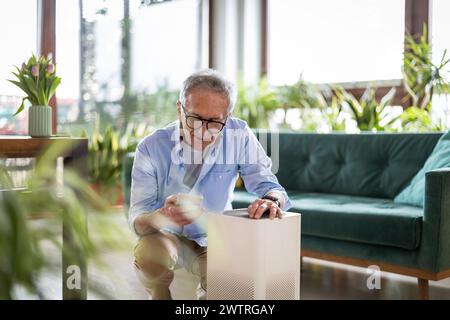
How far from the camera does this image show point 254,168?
1747mm

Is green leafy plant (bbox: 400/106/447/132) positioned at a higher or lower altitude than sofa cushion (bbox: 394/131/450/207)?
higher

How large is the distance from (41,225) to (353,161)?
2.93m

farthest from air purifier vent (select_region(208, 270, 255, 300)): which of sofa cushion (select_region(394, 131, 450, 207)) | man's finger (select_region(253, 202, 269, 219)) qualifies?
sofa cushion (select_region(394, 131, 450, 207))

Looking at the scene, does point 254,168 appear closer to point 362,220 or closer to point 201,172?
point 201,172

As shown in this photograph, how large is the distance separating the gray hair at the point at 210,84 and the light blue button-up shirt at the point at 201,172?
5.3 inches

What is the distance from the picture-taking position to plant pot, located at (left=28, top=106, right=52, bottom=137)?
2.41 metres

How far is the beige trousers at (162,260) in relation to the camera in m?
1.65

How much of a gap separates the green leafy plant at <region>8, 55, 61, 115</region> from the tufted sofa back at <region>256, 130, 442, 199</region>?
1.58m

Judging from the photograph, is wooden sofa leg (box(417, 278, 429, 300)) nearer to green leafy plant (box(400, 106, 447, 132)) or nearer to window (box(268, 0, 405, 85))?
green leafy plant (box(400, 106, 447, 132))

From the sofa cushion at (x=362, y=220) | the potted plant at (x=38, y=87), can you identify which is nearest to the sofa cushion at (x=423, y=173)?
the sofa cushion at (x=362, y=220)

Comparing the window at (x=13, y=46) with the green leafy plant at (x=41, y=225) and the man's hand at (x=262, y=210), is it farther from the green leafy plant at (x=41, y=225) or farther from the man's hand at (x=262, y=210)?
the green leafy plant at (x=41, y=225)

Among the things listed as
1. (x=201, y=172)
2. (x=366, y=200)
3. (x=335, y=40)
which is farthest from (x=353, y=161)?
(x=335, y=40)

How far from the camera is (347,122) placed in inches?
179

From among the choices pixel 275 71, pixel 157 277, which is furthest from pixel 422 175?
pixel 275 71
